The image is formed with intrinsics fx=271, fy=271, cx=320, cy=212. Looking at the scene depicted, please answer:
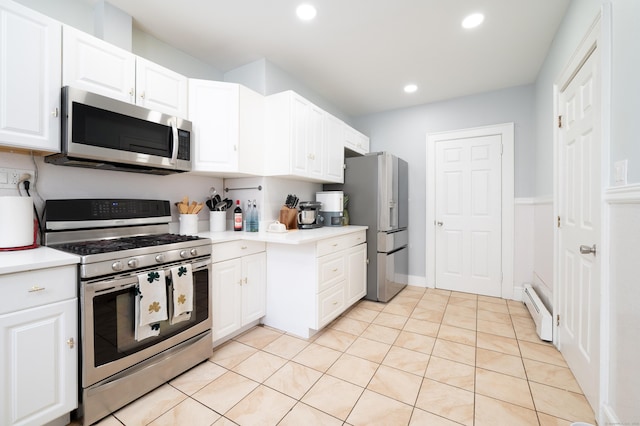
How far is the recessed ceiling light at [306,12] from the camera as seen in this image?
2053mm

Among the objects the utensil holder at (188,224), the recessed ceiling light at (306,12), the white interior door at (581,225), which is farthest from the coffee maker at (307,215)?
the white interior door at (581,225)

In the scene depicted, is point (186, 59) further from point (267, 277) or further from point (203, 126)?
point (267, 277)

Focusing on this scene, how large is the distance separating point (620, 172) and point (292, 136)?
2228 millimetres

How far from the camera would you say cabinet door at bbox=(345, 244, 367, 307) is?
9.45 feet

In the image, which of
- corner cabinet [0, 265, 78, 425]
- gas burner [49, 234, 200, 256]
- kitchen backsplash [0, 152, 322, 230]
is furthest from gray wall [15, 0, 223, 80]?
corner cabinet [0, 265, 78, 425]

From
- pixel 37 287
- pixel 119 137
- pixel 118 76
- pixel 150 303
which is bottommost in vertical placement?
pixel 150 303

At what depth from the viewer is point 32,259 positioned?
1303 millimetres

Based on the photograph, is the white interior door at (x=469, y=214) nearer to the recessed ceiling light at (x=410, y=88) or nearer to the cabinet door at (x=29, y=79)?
the recessed ceiling light at (x=410, y=88)

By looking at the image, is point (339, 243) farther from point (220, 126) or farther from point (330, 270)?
point (220, 126)

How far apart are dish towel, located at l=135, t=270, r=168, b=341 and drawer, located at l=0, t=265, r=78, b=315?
0.98 feet

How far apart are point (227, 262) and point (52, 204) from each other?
3.76 ft

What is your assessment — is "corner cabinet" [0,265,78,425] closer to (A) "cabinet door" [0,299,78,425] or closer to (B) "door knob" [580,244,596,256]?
(A) "cabinet door" [0,299,78,425]

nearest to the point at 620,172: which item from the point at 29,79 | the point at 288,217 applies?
the point at 288,217

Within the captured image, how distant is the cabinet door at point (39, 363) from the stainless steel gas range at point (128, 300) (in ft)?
0.18
